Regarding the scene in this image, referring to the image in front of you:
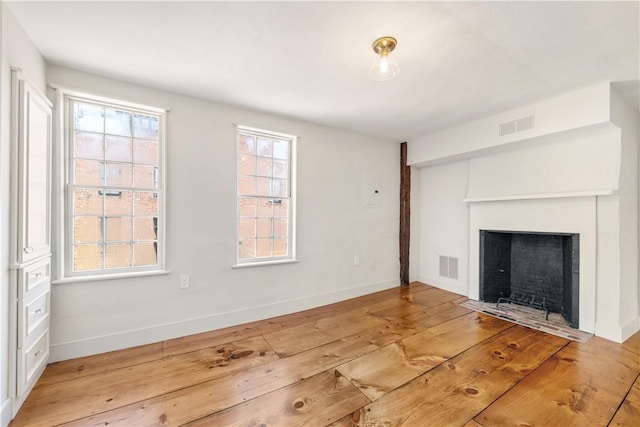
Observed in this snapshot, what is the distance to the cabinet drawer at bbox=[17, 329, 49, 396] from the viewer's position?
1.65 metres

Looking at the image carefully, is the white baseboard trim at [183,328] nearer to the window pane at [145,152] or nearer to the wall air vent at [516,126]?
the window pane at [145,152]

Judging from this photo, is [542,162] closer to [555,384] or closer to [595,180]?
[595,180]

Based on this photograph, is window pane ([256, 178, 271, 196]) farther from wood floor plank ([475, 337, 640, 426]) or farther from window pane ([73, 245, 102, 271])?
wood floor plank ([475, 337, 640, 426])

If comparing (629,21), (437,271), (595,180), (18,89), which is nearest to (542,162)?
(595,180)

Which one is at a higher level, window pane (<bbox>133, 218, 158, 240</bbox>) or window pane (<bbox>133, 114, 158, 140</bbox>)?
window pane (<bbox>133, 114, 158, 140</bbox>)

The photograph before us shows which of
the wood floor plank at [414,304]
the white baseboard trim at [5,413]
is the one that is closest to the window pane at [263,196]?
the wood floor plank at [414,304]

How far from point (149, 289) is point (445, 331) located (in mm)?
3026

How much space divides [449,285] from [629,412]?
255 centimetres

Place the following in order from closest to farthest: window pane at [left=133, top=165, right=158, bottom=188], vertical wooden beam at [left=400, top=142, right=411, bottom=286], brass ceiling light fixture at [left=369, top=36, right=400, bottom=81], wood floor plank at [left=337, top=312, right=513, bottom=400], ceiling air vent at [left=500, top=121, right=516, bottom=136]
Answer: brass ceiling light fixture at [left=369, top=36, right=400, bottom=81] < wood floor plank at [left=337, top=312, right=513, bottom=400] < window pane at [left=133, top=165, right=158, bottom=188] < ceiling air vent at [left=500, top=121, right=516, bottom=136] < vertical wooden beam at [left=400, top=142, right=411, bottom=286]

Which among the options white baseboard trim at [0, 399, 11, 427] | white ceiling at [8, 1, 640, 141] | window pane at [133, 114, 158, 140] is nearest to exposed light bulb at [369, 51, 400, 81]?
white ceiling at [8, 1, 640, 141]

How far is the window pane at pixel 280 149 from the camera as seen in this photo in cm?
337

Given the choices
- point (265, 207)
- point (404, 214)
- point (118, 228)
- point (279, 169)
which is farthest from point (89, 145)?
point (404, 214)

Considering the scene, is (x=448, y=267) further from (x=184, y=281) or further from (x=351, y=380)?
(x=184, y=281)

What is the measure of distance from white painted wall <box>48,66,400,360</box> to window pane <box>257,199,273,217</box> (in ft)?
1.23
